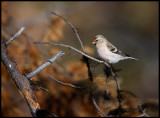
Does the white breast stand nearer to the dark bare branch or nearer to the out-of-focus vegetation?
the out-of-focus vegetation

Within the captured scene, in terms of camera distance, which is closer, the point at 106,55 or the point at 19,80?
the point at 19,80

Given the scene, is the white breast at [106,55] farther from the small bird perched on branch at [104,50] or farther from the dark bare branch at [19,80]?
the dark bare branch at [19,80]

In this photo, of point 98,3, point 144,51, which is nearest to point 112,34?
point 144,51

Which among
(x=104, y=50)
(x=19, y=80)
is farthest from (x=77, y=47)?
(x=104, y=50)

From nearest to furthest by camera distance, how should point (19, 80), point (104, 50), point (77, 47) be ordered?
point (19, 80) → point (77, 47) → point (104, 50)

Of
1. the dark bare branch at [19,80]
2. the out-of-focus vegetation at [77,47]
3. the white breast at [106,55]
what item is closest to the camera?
the dark bare branch at [19,80]

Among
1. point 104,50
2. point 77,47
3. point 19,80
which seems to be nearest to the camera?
point 19,80

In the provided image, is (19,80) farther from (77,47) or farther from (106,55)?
(106,55)

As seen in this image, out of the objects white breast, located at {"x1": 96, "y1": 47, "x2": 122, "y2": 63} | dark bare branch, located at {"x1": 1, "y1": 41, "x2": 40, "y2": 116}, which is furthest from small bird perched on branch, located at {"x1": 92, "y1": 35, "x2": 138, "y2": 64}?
dark bare branch, located at {"x1": 1, "y1": 41, "x2": 40, "y2": 116}

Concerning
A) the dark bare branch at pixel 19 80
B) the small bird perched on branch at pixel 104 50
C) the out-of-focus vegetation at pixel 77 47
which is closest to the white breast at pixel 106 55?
the small bird perched on branch at pixel 104 50

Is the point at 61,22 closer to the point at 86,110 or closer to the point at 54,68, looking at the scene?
the point at 54,68
